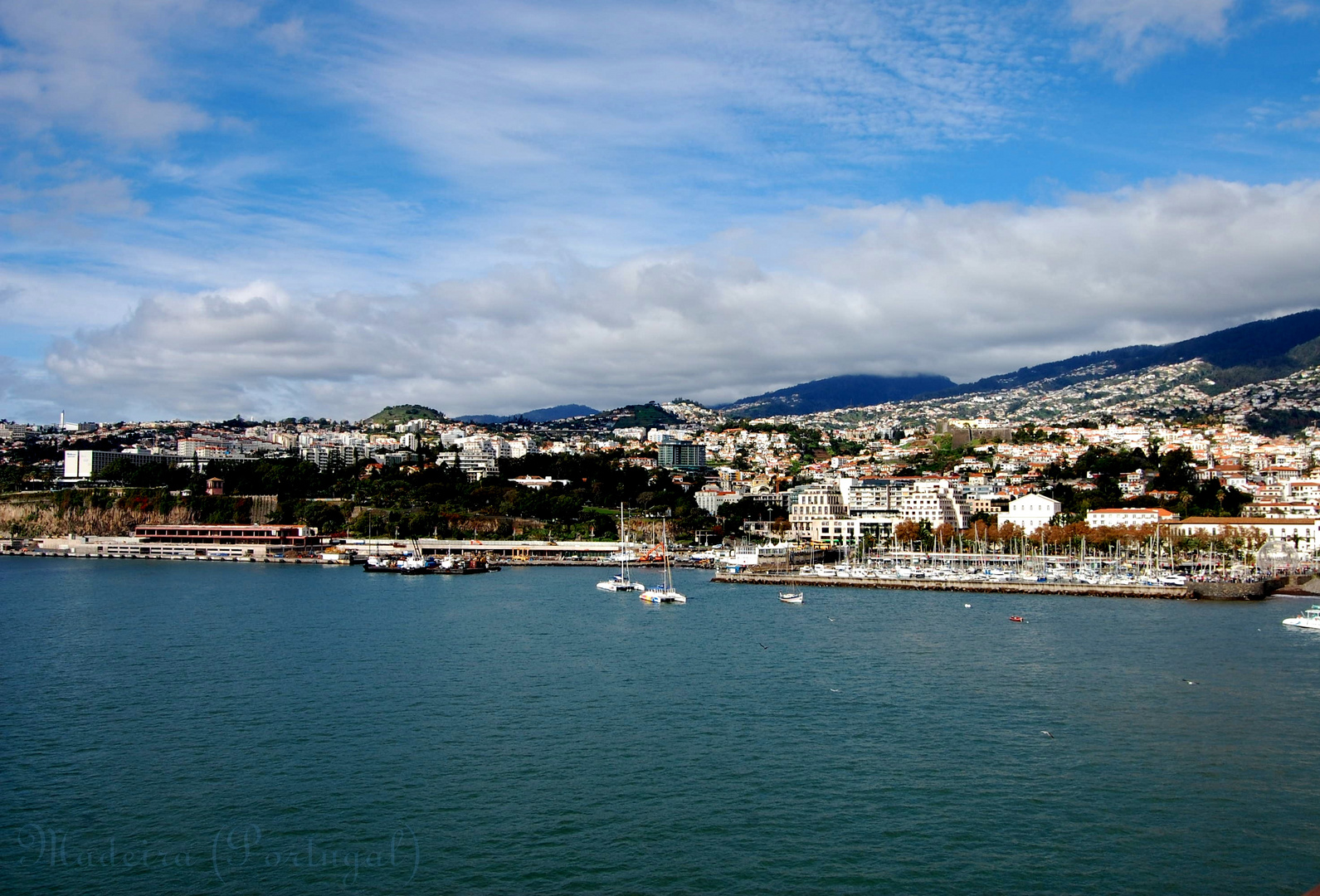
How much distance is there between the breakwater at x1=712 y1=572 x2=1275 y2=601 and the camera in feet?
120

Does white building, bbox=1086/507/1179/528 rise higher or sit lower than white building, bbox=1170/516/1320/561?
higher

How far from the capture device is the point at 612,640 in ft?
81.6

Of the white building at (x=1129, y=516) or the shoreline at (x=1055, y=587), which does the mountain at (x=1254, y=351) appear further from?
the shoreline at (x=1055, y=587)

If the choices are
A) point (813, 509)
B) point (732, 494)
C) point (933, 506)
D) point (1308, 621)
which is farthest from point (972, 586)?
point (732, 494)

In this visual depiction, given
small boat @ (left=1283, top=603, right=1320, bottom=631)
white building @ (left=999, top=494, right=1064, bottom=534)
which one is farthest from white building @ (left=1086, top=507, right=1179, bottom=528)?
small boat @ (left=1283, top=603, right=1320, bottom=631)

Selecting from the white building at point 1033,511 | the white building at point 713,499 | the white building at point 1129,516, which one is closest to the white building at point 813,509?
the white building at point 713,499

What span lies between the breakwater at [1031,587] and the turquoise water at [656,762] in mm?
11268

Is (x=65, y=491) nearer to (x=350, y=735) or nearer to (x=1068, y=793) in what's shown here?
(x=350, y=735)

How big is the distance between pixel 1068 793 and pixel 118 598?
3270cm

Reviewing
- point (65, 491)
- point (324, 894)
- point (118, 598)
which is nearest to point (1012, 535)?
point (118, 598)

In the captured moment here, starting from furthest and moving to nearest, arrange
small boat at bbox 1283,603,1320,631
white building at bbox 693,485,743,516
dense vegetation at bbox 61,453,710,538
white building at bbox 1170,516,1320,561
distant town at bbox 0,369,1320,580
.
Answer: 1. white building at bbox 693,485,743,516
2. dense vegetation at bbox 61,453,710,538
3. distant town at bbox 0,369,1320,580
4. white building at bbox 1170,516,1320,561
5. small boat at bbox 1283,603,1320,631

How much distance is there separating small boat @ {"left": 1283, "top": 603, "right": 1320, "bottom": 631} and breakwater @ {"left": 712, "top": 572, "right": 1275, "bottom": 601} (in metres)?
7.64

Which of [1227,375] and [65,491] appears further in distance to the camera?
[1227,375]

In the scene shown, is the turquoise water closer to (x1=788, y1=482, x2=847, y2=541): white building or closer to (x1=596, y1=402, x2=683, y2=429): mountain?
(x1=788, y1=482, x2=847, y2=541): white building
